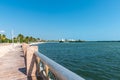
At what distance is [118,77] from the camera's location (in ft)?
49.1

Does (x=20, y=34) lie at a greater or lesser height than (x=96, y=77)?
greater

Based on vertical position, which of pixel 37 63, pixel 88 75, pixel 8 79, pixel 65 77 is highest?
pixel 65 77

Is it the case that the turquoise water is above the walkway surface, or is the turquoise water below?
below

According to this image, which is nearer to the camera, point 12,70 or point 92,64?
point 12,70

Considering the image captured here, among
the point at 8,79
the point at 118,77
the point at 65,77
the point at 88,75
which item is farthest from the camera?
the point at 88,75

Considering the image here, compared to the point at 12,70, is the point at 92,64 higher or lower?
lower

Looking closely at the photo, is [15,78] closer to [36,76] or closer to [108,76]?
[36,76]

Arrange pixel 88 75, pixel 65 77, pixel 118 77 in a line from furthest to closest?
pixel 88 75
pixel 118 77
pixel 65 77

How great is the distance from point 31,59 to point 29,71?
400mm

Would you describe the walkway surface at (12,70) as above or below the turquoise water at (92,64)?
above

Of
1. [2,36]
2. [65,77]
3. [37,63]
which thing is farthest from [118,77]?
[2,36]

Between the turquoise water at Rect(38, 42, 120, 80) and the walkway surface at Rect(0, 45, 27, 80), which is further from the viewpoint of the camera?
the turquoise water at Rect(38, 42, 120, 80)

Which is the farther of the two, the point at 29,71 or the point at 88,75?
the point at 88,75

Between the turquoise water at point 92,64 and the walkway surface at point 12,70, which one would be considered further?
the turquoise water at point 92,64
